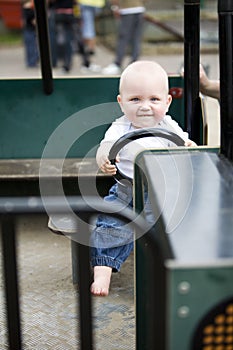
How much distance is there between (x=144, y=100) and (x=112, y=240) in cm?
65

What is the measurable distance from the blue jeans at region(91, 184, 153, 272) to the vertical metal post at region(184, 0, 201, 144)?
65 centimetres

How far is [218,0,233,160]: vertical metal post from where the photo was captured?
2.28m

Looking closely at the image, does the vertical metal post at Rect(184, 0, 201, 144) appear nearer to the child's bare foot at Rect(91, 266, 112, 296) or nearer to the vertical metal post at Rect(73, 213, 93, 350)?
the child's bare foot at Rect(91, 266, 112, 296)

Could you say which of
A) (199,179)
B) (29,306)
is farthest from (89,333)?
(29,306)

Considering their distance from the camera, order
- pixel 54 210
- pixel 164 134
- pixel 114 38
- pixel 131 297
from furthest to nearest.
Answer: pixel 114 38 < pixel 131 297 < pixel 164 134 < pixel 54 210

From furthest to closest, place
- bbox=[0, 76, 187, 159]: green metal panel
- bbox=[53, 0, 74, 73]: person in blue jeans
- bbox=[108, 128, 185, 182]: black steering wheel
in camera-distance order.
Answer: bbox=[53, 0, 74, 73]: person in blue jeans, bbox=[0, 76, 187, 159]: green metal panel, bbox=[108, 128, 185, 182]: black steering wheel

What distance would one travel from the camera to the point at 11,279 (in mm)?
1838

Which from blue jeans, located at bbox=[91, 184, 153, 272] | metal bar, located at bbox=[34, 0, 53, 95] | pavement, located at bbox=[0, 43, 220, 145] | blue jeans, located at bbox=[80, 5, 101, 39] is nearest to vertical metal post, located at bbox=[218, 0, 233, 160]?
blue jeans, located at bbox=[91, 184, 153, 272]

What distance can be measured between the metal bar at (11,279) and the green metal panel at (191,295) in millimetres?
436

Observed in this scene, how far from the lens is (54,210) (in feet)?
5.81

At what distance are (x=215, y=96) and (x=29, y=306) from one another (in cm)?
170

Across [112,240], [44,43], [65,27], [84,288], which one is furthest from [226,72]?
[65,27]

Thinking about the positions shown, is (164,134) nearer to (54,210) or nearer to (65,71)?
(54,210)

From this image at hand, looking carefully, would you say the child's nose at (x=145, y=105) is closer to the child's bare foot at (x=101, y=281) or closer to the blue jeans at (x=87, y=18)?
the child's bare foot at (x=101, y=281)
